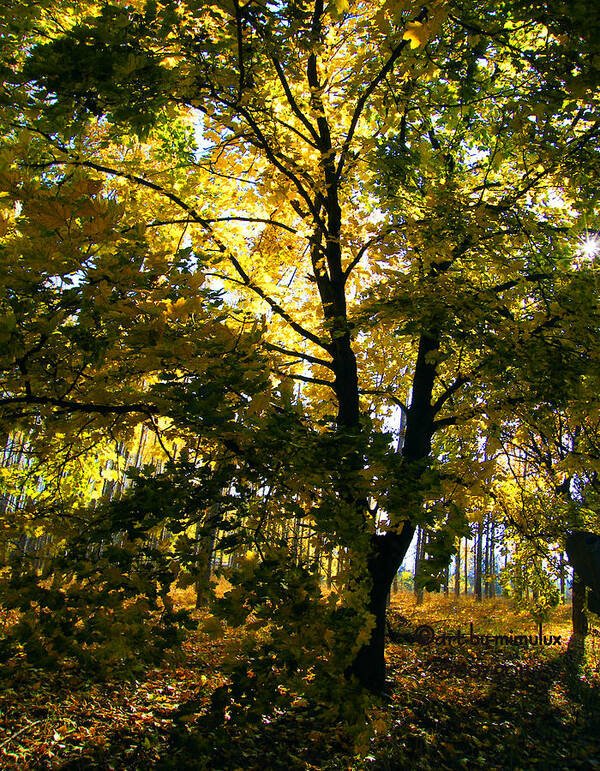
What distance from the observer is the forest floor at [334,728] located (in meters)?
4.50

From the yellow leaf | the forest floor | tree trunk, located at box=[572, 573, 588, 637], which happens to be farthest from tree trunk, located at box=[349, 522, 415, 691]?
tree trunk, located at box=[572, 573, 588, 637]

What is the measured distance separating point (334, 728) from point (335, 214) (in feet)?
18.4

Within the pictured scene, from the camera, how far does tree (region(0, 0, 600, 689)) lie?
89.1 inches

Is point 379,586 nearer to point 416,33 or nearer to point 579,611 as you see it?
point 416,33

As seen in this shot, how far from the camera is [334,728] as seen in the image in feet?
16.7

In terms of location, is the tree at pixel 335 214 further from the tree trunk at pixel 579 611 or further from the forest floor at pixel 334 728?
the tree trunk at pixel 579 611

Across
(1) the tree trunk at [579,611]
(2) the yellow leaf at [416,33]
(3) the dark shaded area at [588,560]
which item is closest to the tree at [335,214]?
(2) the yellow leaf at [416,33]

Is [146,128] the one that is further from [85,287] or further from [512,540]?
[512,540]

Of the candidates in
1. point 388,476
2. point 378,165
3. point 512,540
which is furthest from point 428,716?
point 378,165

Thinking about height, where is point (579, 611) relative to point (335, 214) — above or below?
below

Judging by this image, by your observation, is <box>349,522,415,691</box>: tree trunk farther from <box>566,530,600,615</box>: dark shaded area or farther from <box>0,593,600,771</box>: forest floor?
<box>566,530,600,615</box>: dark shaded area

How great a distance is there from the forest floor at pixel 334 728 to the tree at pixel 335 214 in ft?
3.08

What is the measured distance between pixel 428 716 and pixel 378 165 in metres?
6.47

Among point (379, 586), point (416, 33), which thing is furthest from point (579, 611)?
point (416, 33)
